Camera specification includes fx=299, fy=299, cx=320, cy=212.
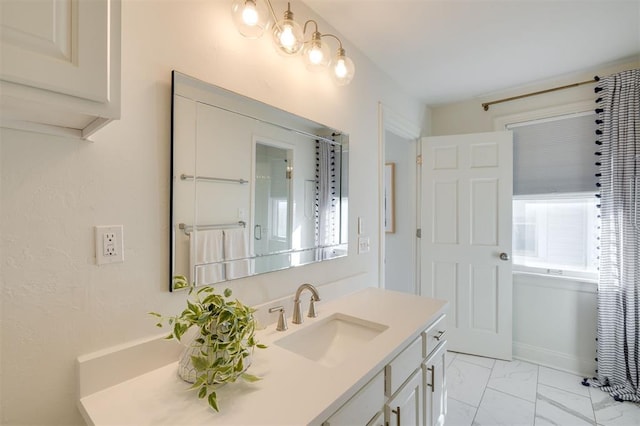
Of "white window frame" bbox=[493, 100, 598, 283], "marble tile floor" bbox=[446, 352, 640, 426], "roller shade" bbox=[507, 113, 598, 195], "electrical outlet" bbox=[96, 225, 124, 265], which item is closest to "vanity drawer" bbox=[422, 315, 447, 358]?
"marble tile floor" bbox=[446, 352, 640, 426]

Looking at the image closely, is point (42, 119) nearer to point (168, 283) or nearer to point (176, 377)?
point (168, 283)

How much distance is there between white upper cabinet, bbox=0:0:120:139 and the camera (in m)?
0.53

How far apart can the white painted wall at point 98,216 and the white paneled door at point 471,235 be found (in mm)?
2140

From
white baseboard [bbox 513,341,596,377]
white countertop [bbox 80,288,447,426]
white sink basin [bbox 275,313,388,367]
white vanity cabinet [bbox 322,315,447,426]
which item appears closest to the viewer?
white countertop [bbox 80,288,447,426]

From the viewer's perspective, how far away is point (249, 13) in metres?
1.17

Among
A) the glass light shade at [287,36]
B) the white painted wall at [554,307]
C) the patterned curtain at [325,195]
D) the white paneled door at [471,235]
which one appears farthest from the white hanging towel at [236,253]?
the white painted wall at [554,307]

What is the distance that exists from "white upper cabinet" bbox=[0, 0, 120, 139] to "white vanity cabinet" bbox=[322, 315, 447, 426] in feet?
3.13

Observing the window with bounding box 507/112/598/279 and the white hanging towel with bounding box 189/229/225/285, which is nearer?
the white hanging towel with bounding box 189/229/225/285

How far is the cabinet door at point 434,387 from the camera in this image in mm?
1428

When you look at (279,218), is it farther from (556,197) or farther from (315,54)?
(556,197)

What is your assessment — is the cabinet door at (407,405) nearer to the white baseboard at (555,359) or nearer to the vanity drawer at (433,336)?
the vanity drawer at (433,336)

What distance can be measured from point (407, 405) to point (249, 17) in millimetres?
1696

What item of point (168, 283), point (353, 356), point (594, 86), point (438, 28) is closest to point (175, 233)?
point (168, 283)

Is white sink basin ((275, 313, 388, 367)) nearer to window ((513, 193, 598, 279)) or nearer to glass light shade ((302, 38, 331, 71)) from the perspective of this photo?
glass light shade ((302, 38, 331, 71))
